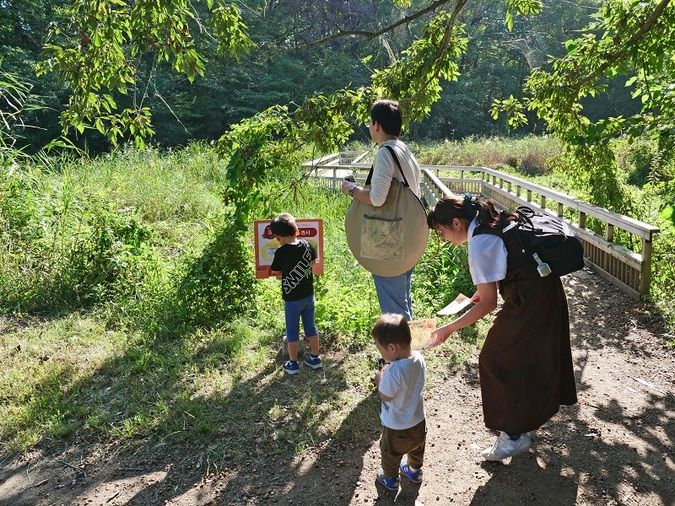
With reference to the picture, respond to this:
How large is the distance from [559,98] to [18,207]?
6863 mm

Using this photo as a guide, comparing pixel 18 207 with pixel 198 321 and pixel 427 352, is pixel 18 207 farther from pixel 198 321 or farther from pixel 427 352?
pixel 427 352

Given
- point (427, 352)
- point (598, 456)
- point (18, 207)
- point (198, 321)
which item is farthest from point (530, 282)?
point (18, 207)

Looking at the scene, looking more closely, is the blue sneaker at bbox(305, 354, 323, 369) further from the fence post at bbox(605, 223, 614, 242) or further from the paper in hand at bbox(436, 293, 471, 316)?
the fence post at bbox(605, 223, 614, 242)

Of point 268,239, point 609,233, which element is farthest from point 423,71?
point 609,233

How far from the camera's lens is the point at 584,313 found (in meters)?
6.46

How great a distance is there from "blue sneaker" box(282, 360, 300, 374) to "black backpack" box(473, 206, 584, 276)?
2.23 metres

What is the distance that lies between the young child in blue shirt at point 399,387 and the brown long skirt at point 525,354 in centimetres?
57

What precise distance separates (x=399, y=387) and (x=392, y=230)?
1.32 m

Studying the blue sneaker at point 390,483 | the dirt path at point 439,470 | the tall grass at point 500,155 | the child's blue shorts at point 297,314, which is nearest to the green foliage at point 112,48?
the child's blue shorts at point 297,314

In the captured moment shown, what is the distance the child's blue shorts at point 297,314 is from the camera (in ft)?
15.0

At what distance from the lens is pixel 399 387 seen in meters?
2.93

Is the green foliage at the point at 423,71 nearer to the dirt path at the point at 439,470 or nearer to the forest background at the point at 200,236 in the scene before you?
the forest background at the point at 200,236

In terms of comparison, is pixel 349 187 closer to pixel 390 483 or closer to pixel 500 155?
pixel 390 483

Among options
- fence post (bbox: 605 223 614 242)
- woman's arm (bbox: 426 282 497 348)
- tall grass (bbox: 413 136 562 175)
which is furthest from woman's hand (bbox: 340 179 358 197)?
tall grass (bbox: 413 136 562 175)
